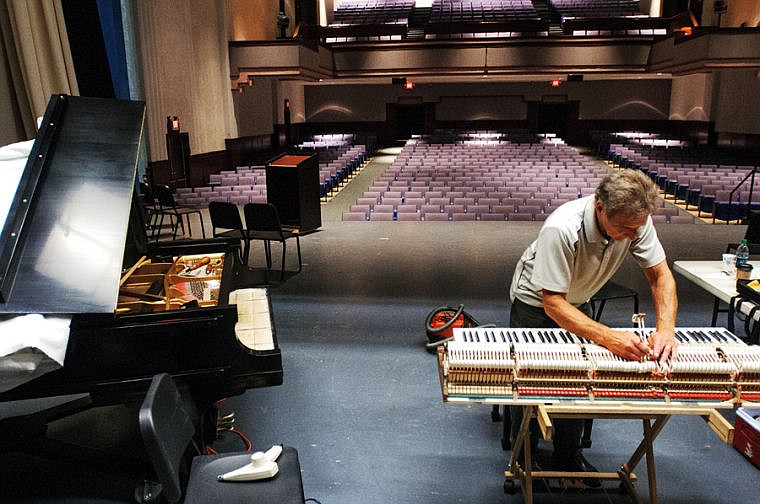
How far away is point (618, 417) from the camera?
213 centimetres

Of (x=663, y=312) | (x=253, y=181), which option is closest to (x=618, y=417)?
(x=663, y=312)

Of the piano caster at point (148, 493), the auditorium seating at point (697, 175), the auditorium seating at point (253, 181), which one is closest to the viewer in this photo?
the piano caster at point (148, 493)

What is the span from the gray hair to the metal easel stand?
709 millimetres

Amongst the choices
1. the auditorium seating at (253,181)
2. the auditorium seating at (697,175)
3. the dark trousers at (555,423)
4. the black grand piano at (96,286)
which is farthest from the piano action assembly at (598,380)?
the auditorium seating at (697,175)

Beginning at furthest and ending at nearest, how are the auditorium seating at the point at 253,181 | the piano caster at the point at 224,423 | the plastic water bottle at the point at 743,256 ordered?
the auditorium seating at the point at 253,181, the plastic water bottle at the point at 743,256, the piano caster at the point at 224,423

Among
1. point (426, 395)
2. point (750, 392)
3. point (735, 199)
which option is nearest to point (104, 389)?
point (426, 395)

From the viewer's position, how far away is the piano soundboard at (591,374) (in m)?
2.07

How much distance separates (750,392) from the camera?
2076mm

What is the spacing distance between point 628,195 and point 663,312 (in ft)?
1.98

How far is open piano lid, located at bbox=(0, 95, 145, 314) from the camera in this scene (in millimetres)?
2203

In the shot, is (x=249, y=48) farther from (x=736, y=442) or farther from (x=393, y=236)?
(x=736, y=442)

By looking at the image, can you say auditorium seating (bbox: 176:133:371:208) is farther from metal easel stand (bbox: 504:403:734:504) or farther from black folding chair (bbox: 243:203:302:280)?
metal easel stand (bbox: 504:403:734:504)

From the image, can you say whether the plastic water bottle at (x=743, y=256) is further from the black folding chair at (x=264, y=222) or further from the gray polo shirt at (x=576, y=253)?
the black folding chair at (x=264, y=222)

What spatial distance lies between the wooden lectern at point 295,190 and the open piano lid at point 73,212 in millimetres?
3934
